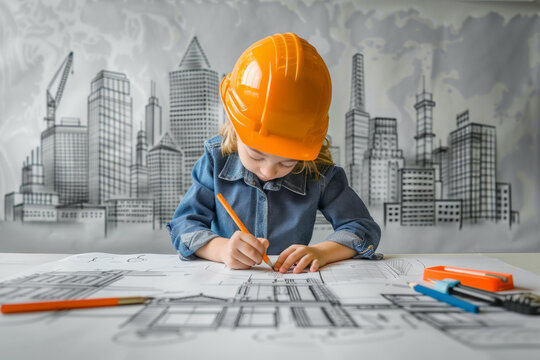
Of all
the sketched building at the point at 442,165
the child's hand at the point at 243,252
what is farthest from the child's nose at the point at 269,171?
the sketched building at the point at 442,165

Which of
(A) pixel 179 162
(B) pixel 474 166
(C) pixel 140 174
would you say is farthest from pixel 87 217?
(B) pixel 474 166

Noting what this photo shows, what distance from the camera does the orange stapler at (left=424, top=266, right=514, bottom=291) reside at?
48 cm

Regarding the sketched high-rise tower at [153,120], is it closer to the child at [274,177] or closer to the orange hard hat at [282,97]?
the child at [274,177]

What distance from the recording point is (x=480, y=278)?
490 millimetres

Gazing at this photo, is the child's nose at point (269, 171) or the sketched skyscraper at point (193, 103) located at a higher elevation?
the sketched skyscraper at point (193, 103)

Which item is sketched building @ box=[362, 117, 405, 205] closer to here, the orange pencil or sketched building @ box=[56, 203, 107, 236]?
sketched building @ box=[56, 203, 107, 236]

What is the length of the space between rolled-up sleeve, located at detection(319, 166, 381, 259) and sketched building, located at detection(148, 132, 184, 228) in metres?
0.80

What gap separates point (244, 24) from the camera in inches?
56.8

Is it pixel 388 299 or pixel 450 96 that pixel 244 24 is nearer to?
pixel 450 96

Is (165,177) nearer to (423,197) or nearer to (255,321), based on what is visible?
(423,197)

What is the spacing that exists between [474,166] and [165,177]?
1.27 m

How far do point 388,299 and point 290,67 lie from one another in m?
0.35

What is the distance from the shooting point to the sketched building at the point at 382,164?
1.48 metres

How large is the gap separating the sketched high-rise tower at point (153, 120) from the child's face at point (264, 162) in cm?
90
